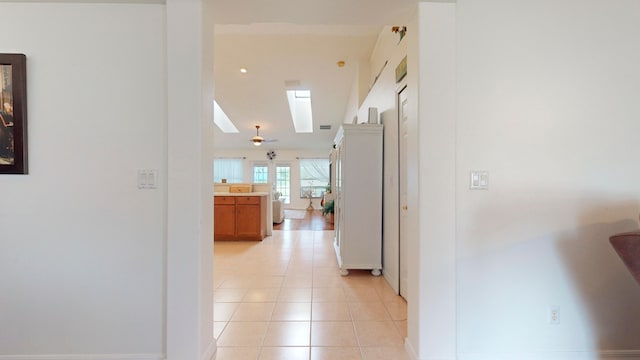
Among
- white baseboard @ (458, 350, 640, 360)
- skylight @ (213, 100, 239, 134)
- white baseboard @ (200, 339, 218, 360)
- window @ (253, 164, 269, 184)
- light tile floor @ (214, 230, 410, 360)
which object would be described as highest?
skylight @ (213, 100, 239, 134)

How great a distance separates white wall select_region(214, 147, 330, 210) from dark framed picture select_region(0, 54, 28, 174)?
9070mm

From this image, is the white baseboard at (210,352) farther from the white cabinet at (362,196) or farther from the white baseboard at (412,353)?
the white cabinet at (362,196)

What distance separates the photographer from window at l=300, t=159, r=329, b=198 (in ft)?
35.1

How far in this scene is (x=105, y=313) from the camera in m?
1.58

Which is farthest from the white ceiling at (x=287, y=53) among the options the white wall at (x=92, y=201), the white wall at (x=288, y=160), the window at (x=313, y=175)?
the window at (x=313, y=175)

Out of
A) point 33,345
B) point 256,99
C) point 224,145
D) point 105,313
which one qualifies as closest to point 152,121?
point 105,313

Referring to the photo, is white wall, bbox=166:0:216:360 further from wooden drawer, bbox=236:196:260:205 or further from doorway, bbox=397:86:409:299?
wooden drawer, bbox=236:196:260:205

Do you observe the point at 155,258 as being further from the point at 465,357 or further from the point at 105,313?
the point at 465,357

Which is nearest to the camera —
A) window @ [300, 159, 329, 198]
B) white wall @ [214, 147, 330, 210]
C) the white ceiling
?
the white ceiling

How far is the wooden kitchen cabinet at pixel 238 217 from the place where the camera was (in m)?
4.88

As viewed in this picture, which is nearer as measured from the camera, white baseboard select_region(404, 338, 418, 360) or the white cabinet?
white baseboard select_region(404, 338, 418, 360)

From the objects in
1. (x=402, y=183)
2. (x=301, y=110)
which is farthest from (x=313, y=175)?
(x=402, y=183)

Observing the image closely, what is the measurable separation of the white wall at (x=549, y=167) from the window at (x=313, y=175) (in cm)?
919

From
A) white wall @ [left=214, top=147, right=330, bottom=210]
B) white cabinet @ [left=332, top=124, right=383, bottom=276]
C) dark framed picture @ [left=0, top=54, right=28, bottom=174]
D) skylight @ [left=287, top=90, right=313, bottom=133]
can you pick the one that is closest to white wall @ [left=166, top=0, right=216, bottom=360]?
dark framed picture @ [left=0, top=54, right=28, bottom=174]
